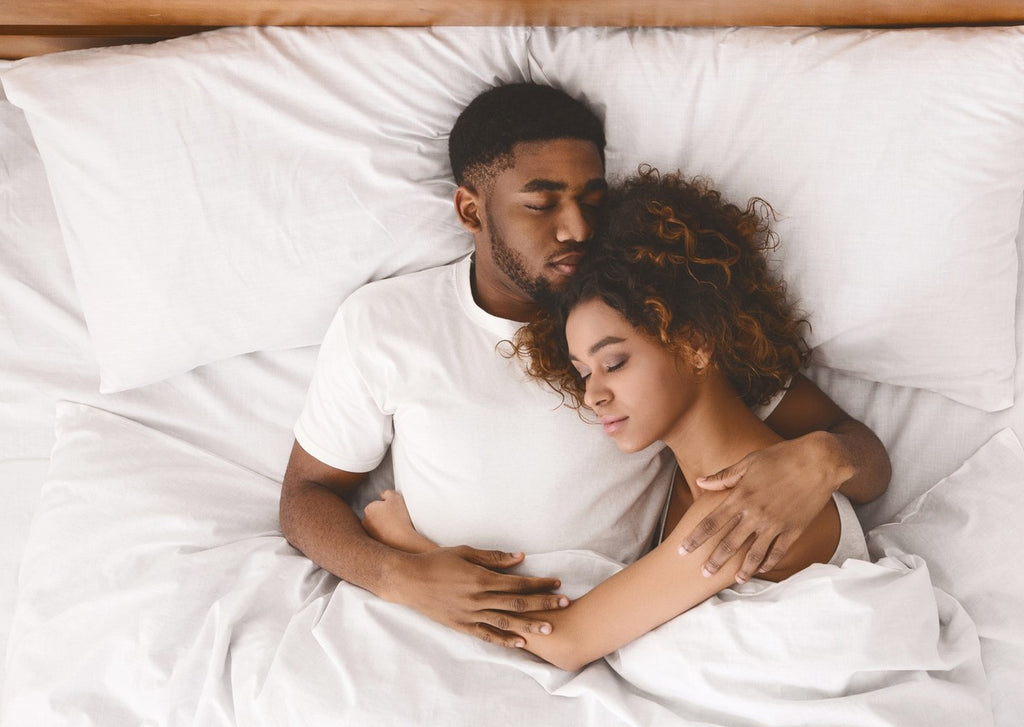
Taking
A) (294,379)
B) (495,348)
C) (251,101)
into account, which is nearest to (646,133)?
(495,348)

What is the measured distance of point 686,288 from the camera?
1.34 metres

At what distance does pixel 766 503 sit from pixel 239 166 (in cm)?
104

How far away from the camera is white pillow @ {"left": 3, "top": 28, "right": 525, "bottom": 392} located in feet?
4.81

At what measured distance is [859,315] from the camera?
1.43m

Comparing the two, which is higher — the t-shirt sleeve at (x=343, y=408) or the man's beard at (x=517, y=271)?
the man's beard at (x=517, y=271)

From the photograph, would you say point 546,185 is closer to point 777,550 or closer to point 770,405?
point 770,405

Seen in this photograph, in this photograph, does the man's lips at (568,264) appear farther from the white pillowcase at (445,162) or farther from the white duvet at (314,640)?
the white duvet at (314,640)

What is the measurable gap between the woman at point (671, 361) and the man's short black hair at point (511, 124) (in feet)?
0.47

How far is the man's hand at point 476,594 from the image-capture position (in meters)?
1.29

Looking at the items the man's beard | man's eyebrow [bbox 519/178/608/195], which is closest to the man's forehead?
man's eyebrow [bbox 519/178/608/195]

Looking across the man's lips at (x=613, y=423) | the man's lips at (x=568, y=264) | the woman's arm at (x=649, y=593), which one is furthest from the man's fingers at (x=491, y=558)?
the man's lips at (x=568, y=264)

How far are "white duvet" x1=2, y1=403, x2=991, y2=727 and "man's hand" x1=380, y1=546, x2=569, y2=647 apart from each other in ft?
0.09

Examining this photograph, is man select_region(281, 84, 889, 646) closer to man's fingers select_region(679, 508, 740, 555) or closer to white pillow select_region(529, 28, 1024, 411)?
white pillow select_region(529, 28, 1024, 411)

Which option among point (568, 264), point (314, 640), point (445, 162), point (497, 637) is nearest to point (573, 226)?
point (568, 264)
